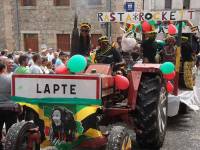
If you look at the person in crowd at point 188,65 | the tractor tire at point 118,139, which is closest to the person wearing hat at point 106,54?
the tractor tire at point 118,139

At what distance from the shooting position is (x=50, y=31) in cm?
2484

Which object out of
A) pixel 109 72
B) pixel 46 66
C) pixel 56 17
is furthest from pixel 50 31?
pixel 109 72

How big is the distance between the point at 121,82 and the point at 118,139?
126 centimetres

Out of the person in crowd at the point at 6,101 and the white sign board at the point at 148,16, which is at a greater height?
the white sign board at the point at 148,16

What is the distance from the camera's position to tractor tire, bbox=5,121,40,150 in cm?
428

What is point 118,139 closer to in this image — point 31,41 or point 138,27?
point 138,27

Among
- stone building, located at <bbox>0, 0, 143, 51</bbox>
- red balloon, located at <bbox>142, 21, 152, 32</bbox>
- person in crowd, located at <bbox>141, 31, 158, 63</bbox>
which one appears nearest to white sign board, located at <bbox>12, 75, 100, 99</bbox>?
red balloon, located at <bbox>142, 21, 152, 32</bbox>

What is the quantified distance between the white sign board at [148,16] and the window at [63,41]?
58.2 feet

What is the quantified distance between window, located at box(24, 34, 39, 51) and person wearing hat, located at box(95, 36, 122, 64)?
19.8m

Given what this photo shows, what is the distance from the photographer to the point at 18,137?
434cm

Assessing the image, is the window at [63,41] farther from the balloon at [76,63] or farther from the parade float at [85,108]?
the balloon at [76,63]

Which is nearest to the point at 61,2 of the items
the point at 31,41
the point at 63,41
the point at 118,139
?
the point at 63,41

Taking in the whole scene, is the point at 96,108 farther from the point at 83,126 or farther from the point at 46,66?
the point at 46,66

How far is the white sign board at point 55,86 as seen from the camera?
4684 mm
